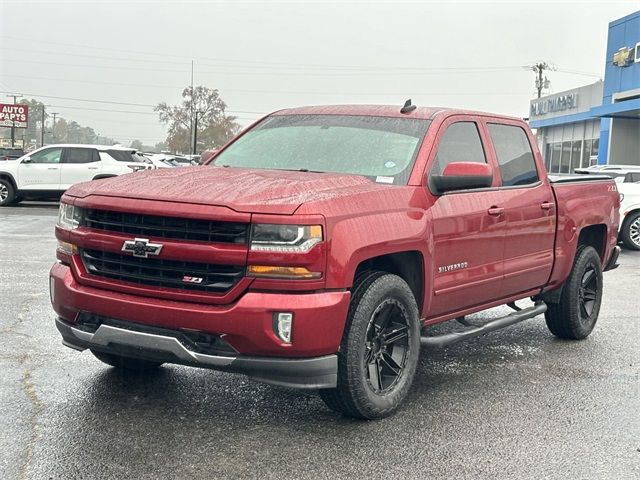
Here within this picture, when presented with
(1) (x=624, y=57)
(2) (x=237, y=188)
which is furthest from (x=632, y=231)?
(1) (x=624, y=57)

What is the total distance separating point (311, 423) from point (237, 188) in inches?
55.1

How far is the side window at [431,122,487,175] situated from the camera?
16.9 ft

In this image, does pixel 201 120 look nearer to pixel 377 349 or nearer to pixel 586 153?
pixel 586 153

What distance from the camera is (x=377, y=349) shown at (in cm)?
441

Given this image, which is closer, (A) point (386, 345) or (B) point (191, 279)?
(B) point (191, 279)

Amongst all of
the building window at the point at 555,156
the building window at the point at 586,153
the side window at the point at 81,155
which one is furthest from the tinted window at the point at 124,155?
the building window at the point at 555,156

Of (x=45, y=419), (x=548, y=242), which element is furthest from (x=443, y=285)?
(x=45, y=419)

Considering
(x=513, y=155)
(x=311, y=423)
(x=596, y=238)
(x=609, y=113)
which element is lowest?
(x=311, y=423)

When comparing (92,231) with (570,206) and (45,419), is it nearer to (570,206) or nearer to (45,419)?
(45,419)

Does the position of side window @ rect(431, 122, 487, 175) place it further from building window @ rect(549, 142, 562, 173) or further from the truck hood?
building window @ rect(549, 142, 562, 173)

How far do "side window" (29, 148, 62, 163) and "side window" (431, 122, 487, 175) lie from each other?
18283 millimetres

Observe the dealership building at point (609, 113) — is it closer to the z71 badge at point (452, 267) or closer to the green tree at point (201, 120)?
the z71 badge at point (452, 267)

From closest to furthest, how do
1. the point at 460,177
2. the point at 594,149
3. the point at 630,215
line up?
the point at 460,177 < the point at 630,215 < the point at 594,149

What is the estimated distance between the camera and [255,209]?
3.81m
